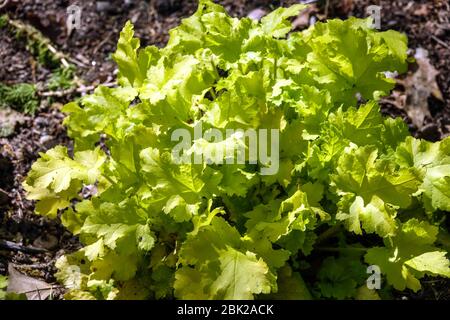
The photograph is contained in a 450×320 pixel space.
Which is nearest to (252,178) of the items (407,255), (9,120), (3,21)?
(407,255)

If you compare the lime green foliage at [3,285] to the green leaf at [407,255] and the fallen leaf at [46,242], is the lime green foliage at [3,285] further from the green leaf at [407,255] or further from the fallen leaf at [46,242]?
the green leaf at [407,255]

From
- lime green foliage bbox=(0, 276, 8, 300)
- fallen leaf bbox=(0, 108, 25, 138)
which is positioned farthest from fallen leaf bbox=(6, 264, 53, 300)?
fallen leaf bbox=(0, 108, 25, 138)

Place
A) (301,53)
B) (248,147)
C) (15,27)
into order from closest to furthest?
1. (248,147)
2. (301,53)
3. (15,27)

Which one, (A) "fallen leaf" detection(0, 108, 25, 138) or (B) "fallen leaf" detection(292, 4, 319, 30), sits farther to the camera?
(B) "fallen leaf" detection(292, 4, 319, 30)

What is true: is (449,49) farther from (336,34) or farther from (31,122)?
(31,122)

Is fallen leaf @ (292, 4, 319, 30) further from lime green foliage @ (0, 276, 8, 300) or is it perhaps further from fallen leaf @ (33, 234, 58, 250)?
lime green foliage @ (0, 276, 8, 300)

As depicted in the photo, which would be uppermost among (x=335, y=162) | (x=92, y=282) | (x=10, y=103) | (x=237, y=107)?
(x=237, y=107)

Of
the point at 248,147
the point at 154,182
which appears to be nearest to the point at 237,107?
the point at 248,147
